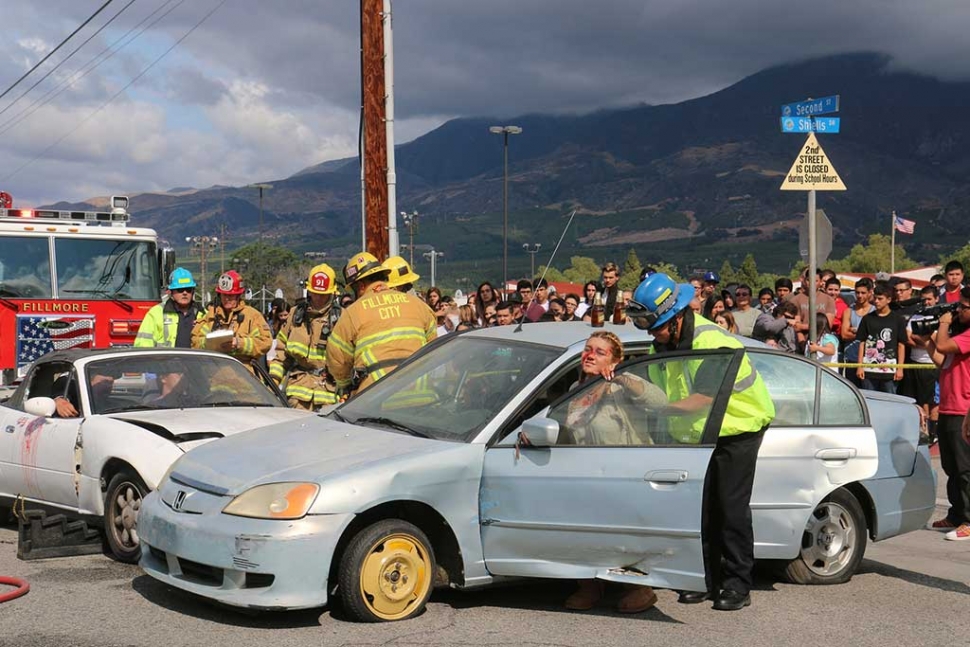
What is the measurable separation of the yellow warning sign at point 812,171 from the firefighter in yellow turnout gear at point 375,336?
5156 mm

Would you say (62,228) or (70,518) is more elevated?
(62,228)

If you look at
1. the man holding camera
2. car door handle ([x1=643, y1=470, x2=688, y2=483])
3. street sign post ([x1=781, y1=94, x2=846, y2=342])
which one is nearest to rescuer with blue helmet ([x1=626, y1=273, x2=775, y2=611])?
car door handle ([x1=643, y1=470, x2=688, y2=483])

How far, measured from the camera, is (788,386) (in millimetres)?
6496

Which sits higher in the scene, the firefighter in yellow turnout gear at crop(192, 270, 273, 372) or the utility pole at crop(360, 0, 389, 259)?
the utility pole at crop(360, 0, 389, 259)

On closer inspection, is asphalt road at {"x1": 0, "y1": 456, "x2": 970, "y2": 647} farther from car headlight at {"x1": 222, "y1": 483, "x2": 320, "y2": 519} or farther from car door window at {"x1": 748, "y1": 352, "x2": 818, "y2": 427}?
car door window at {"x1": 748, "y1": 352, "x2": 818, "y2": 427}

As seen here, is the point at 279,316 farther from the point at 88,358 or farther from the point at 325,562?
the point at 325,562

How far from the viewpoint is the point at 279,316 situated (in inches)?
741

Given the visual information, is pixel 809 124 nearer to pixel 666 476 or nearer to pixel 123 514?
pixel 666 476

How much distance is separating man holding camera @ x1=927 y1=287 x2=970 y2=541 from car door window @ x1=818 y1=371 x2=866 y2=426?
1.74m

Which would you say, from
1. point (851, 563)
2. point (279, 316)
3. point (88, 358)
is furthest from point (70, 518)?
point (279, 316)

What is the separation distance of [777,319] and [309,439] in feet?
26.9

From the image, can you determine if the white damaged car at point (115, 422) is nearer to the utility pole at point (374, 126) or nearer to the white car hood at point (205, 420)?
the white car hood at point (205, 420)

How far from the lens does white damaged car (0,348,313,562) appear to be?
6926mm

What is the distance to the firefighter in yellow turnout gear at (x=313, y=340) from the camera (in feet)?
30.8
